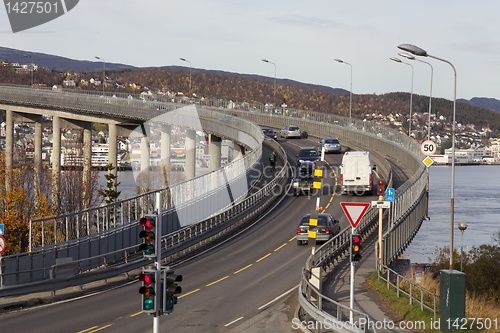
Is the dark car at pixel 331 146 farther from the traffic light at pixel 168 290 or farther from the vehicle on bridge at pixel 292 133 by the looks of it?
the traffic light at pixel 168 290

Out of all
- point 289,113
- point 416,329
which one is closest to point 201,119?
point 289,113

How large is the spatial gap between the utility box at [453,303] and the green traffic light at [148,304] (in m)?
7.70

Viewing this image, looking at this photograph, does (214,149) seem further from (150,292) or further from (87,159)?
(150,292)

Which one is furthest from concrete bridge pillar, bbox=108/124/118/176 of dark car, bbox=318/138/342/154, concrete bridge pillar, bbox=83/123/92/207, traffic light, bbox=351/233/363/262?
traffic light, bbox=351/233/363/262

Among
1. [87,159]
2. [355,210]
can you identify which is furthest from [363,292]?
[87,159]

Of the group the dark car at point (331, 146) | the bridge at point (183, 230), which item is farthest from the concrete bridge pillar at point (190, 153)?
the dark car at point (331, 146)

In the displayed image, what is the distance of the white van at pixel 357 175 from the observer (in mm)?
55875

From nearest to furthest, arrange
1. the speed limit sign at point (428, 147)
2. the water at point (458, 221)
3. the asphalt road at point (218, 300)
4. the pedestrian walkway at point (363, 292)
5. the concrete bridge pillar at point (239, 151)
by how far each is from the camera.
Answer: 1. the pedestrian walkway at point (363, 292)
2. the asphalt road at point (218, 300)
3. the speed limit sign at point (428, 147)
4. the concrete bridge pillar at point (239, 151)
5. the water at point (458, 221)

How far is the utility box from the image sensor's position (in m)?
21.8

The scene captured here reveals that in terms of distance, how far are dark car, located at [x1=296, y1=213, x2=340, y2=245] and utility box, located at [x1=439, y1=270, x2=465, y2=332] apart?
19.2m

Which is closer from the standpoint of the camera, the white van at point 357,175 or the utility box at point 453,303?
the utility box at point 453,303

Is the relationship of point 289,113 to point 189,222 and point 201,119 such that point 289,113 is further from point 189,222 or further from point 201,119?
point 189,222

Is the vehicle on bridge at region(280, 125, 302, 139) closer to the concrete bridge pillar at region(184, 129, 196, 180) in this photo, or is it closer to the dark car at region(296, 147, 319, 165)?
the concrete bridge pillar at region(184, 129, 196, 180)

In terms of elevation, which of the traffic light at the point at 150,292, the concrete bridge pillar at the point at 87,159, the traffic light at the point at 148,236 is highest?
the traffic light at the point at 148,236
